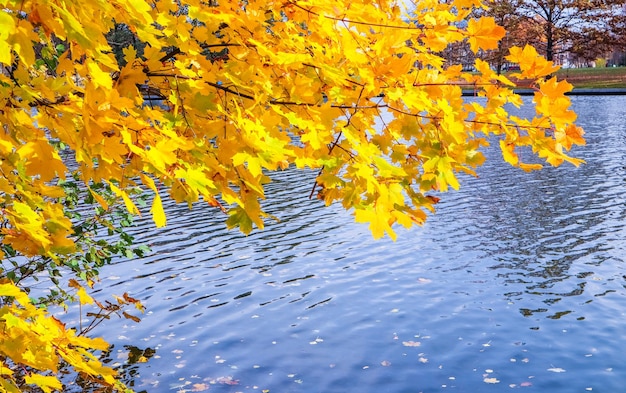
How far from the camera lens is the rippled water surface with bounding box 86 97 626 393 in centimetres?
836

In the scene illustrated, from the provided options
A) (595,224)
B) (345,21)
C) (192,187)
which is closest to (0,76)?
(192,187)

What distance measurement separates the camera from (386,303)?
10.7 meters

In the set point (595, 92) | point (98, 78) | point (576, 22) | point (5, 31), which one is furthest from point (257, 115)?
point (576, 22)

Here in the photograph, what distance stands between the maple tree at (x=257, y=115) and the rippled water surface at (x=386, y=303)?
5120 mm

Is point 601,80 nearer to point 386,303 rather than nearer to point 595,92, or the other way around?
point 595,92

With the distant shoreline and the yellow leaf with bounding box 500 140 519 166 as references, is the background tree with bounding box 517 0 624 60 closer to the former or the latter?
the distant shoreline

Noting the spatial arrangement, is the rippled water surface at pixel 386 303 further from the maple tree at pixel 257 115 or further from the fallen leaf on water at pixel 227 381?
the maple tree at pixel 257 115

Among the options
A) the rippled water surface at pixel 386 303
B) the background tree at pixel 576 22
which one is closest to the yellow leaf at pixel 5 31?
the rippled water surface at pixel 386 303

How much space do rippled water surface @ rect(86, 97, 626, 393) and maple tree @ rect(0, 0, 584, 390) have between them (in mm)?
5120

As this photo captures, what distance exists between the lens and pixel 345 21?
321 cm

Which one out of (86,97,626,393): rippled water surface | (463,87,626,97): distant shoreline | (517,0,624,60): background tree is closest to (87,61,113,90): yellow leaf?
(86,97,626,393): rippled water surface

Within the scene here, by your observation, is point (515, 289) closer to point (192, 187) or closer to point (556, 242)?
point (556, 242)

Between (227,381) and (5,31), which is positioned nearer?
(5,31)

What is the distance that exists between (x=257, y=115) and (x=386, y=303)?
793 cm
